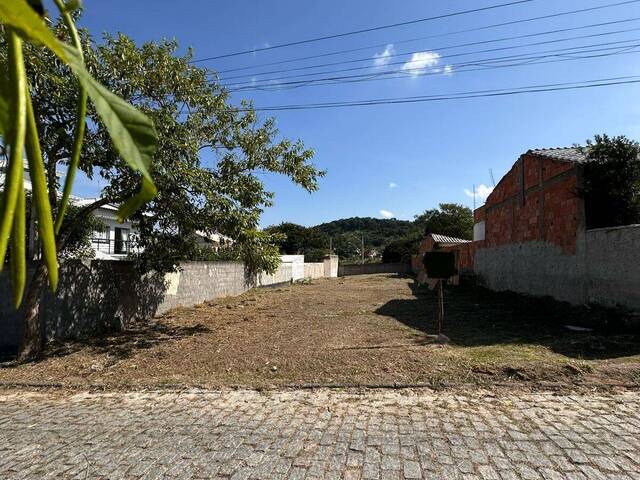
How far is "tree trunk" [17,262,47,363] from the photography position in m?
6.77

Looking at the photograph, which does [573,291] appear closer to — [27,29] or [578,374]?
[578,374]

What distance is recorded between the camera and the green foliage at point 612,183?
9562 millimetres

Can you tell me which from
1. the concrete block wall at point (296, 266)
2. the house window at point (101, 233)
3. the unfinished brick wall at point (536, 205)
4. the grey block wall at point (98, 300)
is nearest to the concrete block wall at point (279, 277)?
the concrete block wall at point (296, 266)

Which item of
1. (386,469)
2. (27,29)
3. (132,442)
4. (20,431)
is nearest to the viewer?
(27,29)

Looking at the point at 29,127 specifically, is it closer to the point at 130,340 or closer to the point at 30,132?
the point at 30,132

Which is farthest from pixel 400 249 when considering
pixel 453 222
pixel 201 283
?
pixel 201 283

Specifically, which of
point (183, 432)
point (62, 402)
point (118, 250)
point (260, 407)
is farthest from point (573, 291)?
point (118, 250)

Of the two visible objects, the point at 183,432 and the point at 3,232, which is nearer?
the point at 3,232

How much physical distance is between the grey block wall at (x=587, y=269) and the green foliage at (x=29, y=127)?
371 inches

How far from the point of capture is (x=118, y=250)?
25.9 metres

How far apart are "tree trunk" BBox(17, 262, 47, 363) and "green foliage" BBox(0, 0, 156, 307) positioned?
24.0ft

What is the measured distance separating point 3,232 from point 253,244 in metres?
8.26

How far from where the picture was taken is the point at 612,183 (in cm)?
975

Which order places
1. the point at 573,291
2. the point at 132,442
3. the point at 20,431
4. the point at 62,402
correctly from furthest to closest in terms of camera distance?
the point at 573,291 < the point at 62,402 < the point at 20,431 < the point at 132,442
